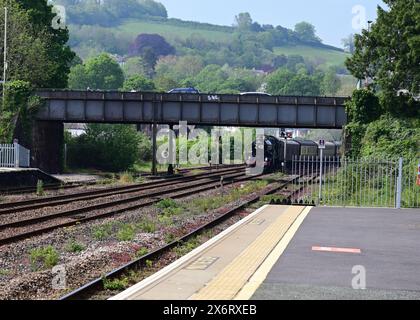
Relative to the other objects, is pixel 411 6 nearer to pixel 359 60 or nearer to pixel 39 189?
pixel 359 60

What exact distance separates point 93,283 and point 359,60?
3786 centimetres

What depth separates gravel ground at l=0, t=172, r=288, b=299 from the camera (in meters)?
11.1

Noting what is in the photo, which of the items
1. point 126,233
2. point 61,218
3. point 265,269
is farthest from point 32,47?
point 265,269

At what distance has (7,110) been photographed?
2104 inches

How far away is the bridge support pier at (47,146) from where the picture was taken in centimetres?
5603

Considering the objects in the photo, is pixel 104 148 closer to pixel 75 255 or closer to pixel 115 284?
pixel 75 255

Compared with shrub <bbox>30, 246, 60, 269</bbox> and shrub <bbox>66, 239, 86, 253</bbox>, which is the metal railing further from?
shrub <bbox>30, 246, 60, 269</bbox>

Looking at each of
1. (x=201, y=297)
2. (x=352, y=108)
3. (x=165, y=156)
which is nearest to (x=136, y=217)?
(x=201, y=297)

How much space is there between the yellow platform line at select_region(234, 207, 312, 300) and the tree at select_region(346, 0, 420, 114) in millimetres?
26094

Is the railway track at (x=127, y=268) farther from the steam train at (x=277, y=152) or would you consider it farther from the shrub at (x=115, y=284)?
the steam train at (x=277, y=152)

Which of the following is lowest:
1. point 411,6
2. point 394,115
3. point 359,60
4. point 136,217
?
point 136,217

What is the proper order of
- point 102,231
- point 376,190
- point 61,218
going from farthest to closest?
point 376,190 → point 61,218 → point 102,231

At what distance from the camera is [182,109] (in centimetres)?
5525

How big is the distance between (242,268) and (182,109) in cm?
4371
